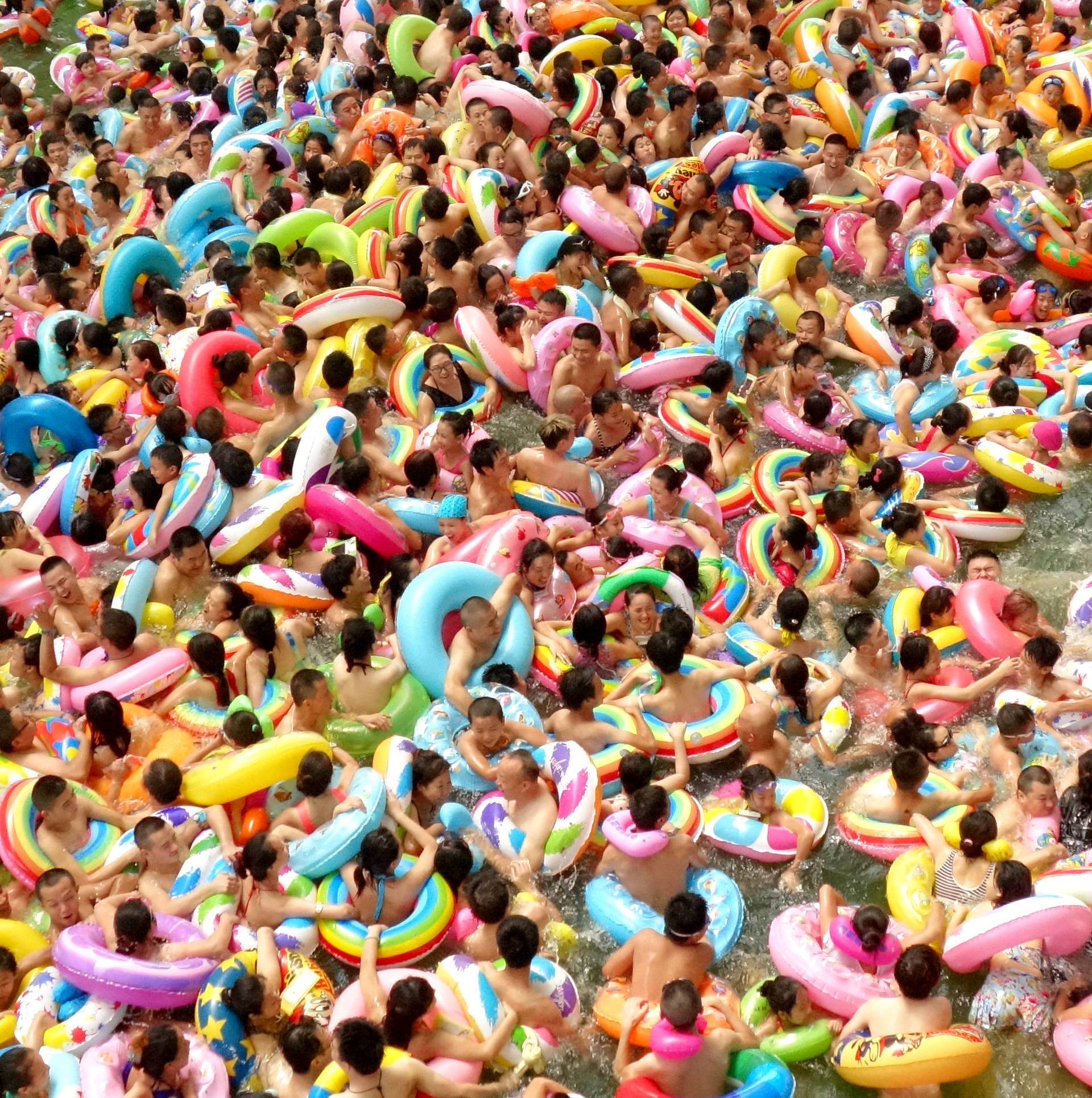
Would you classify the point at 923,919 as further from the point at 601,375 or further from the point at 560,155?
the point at 560,155

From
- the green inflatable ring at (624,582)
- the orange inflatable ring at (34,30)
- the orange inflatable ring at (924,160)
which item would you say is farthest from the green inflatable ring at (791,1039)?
the orange inflatable ring at (34,30)

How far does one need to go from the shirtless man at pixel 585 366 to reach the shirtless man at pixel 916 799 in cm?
386

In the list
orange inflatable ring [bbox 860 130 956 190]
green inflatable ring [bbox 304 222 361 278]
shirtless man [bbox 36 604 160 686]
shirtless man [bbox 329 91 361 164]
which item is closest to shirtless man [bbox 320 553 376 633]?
shirtless man [bbox 36 604 160 686]

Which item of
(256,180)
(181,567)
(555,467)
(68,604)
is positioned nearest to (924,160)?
(555,467)

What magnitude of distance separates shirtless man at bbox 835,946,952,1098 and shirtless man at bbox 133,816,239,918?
307 cm

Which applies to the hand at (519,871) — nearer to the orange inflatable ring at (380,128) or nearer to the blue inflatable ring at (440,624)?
the blue inflatable ring at (440,624)

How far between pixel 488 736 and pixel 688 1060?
2.14m

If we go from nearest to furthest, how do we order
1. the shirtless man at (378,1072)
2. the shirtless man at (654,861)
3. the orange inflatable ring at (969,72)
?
the shirtless man at (378,1072), the shirtless man at (654,861), the orange inflatable ring at (969,72)

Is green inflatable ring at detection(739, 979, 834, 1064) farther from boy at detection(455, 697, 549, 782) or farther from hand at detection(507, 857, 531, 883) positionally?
boy at detection(455, 697, 549, 782)

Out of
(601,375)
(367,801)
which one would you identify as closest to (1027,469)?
(601,375)

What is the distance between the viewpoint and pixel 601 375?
10125mm

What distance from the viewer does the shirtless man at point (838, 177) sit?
11773 mm

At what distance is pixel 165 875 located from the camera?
7164 mm

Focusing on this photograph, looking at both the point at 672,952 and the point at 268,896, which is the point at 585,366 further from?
the point at 672,952
